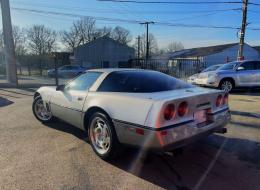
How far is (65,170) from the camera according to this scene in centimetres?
372

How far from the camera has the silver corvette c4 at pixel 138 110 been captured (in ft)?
11.0

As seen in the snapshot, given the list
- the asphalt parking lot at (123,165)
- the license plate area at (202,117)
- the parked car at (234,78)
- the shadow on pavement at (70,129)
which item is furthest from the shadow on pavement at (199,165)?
the parked car at (234,78)

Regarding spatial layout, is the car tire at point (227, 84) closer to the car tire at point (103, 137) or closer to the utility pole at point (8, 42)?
the car tire at point (103, 137)

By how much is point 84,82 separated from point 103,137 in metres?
1.26

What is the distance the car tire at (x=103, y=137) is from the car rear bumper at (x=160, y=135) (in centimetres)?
15

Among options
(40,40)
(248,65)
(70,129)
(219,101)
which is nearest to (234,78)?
(248,65)

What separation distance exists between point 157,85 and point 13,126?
3620mm

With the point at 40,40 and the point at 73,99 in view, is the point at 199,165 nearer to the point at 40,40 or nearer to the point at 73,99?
the point at 73,99

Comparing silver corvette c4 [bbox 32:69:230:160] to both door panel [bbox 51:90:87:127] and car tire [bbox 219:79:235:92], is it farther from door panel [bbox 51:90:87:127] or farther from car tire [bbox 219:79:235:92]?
car tire [bbox 219:79:235:92]

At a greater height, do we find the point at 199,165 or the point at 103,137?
the point at 103,137

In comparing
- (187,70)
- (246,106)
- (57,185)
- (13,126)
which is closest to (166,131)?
(57,185)

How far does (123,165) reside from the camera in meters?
3.90

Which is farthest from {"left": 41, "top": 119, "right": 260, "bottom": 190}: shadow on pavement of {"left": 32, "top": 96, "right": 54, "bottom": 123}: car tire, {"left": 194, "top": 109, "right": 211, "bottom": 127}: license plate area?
{"left": 32, "top": 96, "right": 54, "bottom": 123}: car tire

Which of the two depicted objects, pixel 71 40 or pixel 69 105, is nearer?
pixel 69 105
